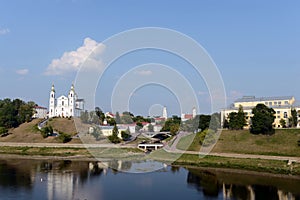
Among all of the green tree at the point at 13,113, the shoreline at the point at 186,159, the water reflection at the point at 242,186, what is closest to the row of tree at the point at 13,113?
the green tree at the point at 13,113

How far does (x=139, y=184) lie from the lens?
17781 mm

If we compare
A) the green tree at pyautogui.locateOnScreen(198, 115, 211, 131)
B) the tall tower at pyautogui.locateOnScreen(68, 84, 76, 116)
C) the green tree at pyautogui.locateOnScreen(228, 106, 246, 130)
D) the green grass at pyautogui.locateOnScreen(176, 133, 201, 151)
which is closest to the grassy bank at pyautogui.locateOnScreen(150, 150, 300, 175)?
the green grass at pyautogui.locateOnScreen(176, 133, 201, 151)

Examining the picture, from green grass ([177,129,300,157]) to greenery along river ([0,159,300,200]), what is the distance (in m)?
4.15

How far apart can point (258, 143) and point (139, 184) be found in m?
11.9

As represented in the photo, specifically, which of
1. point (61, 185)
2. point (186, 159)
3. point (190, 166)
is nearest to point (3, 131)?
point (61, 185)

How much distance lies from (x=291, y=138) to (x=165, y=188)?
1289 centimetres

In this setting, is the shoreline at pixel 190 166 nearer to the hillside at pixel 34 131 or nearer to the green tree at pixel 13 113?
the hillside at pixel 34 131

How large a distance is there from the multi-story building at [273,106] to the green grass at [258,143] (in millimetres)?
4192

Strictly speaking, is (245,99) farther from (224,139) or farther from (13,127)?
(13,127)

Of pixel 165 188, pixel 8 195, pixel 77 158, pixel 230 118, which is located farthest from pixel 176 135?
pixel 8 195

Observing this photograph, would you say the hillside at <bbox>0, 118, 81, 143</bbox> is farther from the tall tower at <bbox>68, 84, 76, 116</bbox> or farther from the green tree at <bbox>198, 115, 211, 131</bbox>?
the green tree at <bbox>198, 115, 211, 131</bbox>

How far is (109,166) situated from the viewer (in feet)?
76.4

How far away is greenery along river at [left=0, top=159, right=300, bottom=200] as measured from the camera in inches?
607

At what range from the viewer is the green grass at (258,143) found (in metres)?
23.3
